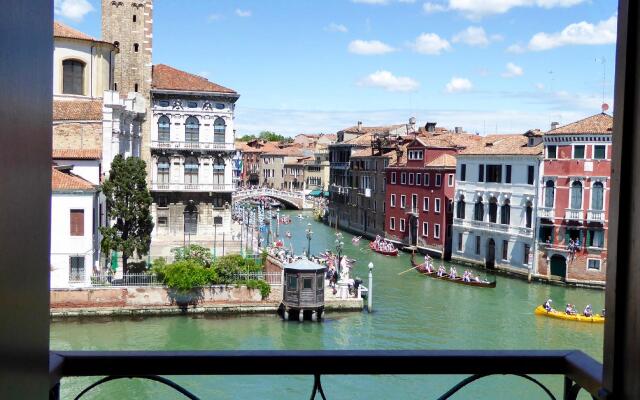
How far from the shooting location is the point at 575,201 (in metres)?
21.2

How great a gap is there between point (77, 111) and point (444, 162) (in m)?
14.1

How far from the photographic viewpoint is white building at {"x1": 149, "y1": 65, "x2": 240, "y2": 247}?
26.1 m

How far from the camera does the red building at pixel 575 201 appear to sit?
67.3 feet

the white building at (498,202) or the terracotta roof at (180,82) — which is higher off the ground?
the terracotta roof at (180,82)

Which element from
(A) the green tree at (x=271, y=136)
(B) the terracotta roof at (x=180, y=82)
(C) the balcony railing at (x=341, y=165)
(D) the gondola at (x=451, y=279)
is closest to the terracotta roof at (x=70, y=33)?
(B) the terracotta roof at (x=180, y=82)

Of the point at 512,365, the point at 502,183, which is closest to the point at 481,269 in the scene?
the point at 502,183

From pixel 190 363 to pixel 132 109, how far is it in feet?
71.6

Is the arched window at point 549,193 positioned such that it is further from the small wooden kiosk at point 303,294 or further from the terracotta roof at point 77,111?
the terracotta roof at point 77,111

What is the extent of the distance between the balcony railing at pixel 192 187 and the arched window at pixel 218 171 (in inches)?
6.4

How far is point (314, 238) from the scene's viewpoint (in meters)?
33.6

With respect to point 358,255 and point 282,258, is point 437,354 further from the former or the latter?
point 358,255

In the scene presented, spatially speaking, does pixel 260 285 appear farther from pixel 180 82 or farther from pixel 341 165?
pixel 341 165

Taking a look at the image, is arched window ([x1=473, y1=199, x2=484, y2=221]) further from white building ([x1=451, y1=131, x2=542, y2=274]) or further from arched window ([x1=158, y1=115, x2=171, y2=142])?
arched window ([x1=158, y1=115, x2=171, y2=142])

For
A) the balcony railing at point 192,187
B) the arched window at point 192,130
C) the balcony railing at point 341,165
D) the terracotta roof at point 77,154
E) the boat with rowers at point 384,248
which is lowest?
the boat with rowers at point 384,248
